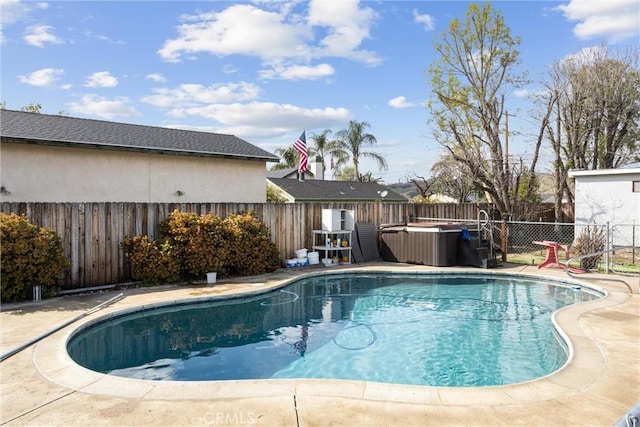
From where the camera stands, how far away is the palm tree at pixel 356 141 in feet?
112

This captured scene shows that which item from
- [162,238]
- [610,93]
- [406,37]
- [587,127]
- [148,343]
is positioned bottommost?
[148,343]

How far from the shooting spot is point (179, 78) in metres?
15.8

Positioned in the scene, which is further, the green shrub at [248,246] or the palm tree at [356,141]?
the palm tree at [356,141]

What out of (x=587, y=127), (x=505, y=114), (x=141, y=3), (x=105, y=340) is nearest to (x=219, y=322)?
(x=105, y=340)

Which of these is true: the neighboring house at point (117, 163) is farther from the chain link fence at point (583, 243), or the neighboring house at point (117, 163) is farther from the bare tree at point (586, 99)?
the bare tree at point (586, 99)

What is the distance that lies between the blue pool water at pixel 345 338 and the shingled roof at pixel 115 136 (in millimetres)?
6691

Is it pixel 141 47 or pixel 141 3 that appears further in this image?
pixel 141 47

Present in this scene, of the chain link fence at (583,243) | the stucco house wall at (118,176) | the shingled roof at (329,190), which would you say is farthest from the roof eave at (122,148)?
the shingled roof at (329,190)

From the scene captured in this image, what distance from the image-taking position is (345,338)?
19.6 ft

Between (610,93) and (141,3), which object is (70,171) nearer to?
(141,3)

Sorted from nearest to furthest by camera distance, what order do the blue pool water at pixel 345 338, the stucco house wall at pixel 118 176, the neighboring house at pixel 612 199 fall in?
the blue pool water at pixel 345 338 < the stucco house wall at pixel 118 176 < the neighboring house at pixel 612 199

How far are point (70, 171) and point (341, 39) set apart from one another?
8.65 m

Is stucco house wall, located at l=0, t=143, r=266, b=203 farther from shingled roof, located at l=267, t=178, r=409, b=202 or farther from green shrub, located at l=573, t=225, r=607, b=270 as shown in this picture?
green shrub, located at l=573, t=225, r=607, b=270

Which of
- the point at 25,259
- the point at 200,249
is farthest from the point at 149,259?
the point at 25,259
